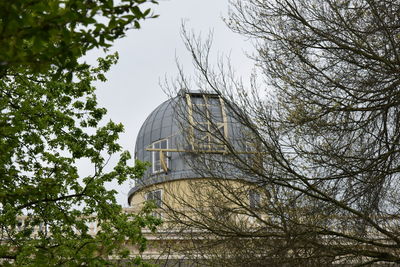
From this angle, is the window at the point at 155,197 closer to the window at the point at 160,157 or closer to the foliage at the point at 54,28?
the foliage at the point at 54,28

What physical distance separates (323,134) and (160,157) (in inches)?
727

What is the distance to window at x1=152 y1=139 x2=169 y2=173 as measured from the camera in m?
26.5

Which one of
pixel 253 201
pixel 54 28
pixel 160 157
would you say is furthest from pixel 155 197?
pixel 160 157

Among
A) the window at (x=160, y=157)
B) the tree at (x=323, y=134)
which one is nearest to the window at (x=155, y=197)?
the tree at (x=323, y=134)

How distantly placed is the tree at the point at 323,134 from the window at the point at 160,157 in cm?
1725

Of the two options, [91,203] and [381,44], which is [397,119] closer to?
[381,44]

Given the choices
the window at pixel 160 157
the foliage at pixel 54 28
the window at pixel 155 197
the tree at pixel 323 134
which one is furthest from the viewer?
the window at pixel 160 157

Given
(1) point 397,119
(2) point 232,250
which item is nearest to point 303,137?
(1) point 397,119

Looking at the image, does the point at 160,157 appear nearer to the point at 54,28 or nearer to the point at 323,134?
the point at 323,134

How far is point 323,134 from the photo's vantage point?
8695 millimetres

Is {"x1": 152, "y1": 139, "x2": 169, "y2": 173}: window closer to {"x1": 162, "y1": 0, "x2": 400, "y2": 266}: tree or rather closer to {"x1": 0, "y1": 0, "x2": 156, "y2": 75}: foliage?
{"x1": 162, "y1": 0, "x2": 400, "y2": 266}: tree

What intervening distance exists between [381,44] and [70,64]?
619 cm

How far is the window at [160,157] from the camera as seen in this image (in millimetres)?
26516

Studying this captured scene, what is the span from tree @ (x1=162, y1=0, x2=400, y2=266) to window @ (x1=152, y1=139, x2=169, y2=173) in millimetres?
17246
